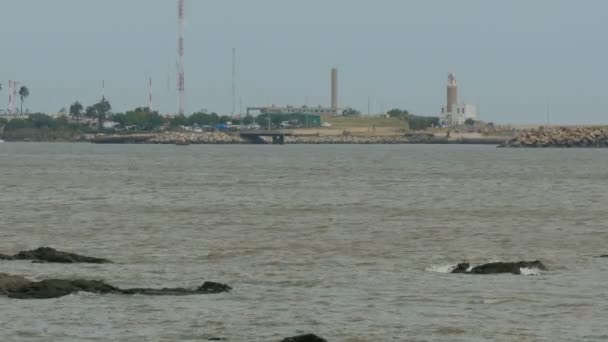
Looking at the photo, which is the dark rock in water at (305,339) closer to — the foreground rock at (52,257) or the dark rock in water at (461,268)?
the dark rock in water at (461,268)

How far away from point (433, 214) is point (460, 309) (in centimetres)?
3485

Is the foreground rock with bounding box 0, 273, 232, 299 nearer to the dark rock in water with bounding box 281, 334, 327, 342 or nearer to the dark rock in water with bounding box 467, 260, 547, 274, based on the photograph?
the dark rock in water with bounding box 467, 260, 547, 274

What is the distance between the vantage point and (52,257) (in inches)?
1458

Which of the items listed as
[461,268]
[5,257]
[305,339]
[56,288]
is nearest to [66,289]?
[56,288]

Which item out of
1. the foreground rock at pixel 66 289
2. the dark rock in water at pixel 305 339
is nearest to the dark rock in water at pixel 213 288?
the foreground rock at pixel 66 289

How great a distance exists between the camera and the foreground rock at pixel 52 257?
36.9 metres

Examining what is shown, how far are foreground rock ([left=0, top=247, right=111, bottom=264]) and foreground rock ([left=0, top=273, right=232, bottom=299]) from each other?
18.1 ft

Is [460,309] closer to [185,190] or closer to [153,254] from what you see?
[153,254]

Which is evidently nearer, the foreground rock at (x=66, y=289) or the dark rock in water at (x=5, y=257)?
the foreground rock at (x=66, y=289)

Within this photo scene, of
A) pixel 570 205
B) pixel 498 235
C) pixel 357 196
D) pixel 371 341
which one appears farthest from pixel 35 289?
pixel 357 196

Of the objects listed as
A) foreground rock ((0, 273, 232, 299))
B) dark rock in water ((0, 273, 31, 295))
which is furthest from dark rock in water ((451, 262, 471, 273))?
dark rock in water ((0, 273, 31, 295))

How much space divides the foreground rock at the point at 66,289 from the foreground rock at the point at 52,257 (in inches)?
217

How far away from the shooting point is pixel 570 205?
7225 cm

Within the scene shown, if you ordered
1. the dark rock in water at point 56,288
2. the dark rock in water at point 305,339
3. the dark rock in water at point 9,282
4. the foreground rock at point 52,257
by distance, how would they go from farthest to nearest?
the foreground rock at point 52,257, the dark rock in water at point 9,282, the dark rock in water at point 56,288, the dark rock in water at point 305,339
